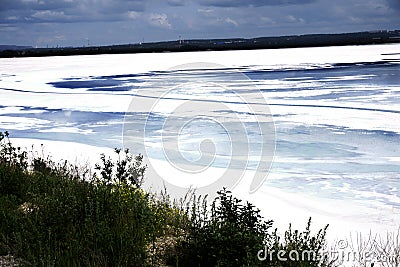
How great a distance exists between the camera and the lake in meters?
8.32

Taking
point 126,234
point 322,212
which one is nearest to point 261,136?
point 322,212

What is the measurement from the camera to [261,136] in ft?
42.5

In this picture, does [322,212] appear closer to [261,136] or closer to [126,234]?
[126,234]

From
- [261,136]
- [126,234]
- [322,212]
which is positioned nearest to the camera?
[126,234]

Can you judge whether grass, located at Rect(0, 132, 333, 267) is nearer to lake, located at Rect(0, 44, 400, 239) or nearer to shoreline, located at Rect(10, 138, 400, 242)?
shoreline, located at Rect(10, 138, 400, 242)

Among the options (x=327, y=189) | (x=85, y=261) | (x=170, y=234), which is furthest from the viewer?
(x=327, y=189)

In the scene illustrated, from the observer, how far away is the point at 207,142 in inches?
490

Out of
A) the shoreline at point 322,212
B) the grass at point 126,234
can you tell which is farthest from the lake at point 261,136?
the grass at point 126,234

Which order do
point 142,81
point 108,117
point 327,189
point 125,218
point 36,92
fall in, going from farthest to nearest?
point 142,81, point 36,92, point 108,117, point 327,189, point 125,218

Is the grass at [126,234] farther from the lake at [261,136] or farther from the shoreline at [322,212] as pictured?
the lake at [261,136]

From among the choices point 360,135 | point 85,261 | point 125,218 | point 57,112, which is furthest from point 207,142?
point 57,112

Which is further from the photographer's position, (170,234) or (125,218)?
(170,234)

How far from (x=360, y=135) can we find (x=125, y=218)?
817 centimetres

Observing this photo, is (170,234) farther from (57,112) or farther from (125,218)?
(57,112)
